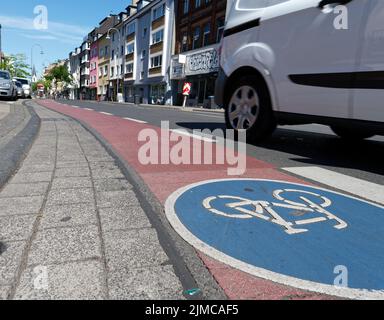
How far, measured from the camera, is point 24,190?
9.59 feet

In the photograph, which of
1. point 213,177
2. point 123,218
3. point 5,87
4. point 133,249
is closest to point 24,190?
point 123,218

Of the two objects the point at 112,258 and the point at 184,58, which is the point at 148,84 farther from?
the point at 112,258

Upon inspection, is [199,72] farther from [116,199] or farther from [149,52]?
[116,199]

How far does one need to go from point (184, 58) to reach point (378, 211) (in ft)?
102

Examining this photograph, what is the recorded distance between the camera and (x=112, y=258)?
180cm

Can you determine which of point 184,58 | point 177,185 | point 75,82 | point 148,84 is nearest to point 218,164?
point 177,185

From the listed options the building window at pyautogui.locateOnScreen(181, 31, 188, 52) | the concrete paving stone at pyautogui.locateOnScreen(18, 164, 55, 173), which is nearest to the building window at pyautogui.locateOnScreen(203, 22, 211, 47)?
the building window at pyautogui.locateOnScreen(181, 31, 188, 52)

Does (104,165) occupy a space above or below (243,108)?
below

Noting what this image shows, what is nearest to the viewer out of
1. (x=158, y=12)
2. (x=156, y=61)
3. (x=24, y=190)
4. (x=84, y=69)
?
(x=24, y=190)

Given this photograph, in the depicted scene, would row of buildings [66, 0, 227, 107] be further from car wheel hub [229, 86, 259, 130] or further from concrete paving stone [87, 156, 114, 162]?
concrete paving stone [87, 156, 114, 162]

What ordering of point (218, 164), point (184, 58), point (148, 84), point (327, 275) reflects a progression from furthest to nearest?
point (148, 84)
point (184, 58)
point (218, 164)
point (327, 275)

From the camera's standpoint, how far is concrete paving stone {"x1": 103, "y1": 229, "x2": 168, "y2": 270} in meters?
1.76

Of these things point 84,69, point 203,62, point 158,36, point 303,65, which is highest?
point 84,69

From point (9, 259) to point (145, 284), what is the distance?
0.74m
